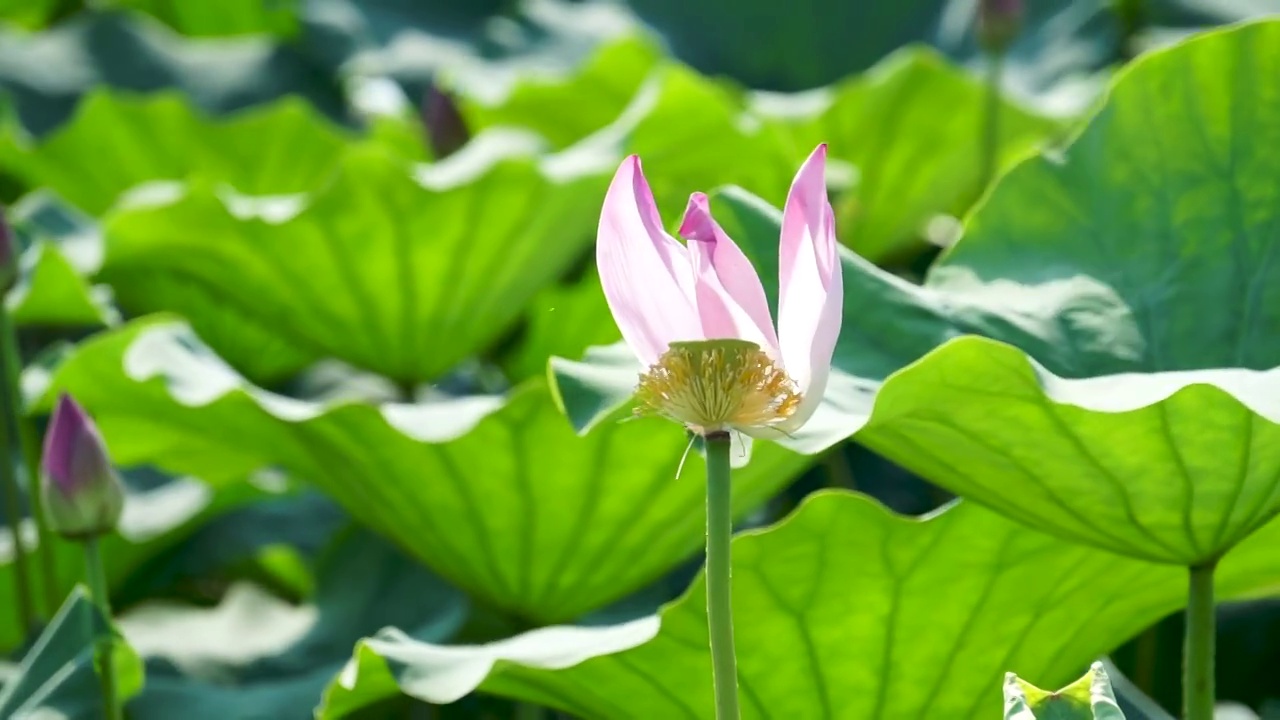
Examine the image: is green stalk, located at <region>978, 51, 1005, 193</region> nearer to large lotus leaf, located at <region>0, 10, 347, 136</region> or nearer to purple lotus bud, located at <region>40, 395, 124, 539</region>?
purple lotus bud, located at <region>40, 395, 124, 539</region>

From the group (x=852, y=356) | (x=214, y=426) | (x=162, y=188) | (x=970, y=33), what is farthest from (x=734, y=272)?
(x=970, y=33)

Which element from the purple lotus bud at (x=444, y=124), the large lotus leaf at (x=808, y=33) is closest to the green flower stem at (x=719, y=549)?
the purple lotus bud at (x=444, y=124)

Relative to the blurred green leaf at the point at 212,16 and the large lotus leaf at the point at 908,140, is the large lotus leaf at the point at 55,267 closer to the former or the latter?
the large lotus leaf at the point at 908,140

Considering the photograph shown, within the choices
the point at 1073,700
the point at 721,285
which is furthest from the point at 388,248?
the point at 1073,700

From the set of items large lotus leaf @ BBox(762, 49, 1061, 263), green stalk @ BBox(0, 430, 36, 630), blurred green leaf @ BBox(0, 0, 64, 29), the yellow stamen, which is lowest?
green stalk @ BBox(0, 430, 36, 630)

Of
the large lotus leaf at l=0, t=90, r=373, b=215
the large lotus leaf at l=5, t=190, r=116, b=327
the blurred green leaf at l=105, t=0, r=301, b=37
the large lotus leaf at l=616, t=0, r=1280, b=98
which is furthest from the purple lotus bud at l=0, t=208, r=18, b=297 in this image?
the blurred green leaf at l=105, t=0, r=301, b=37

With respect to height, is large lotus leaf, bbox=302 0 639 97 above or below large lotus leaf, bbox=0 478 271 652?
above
